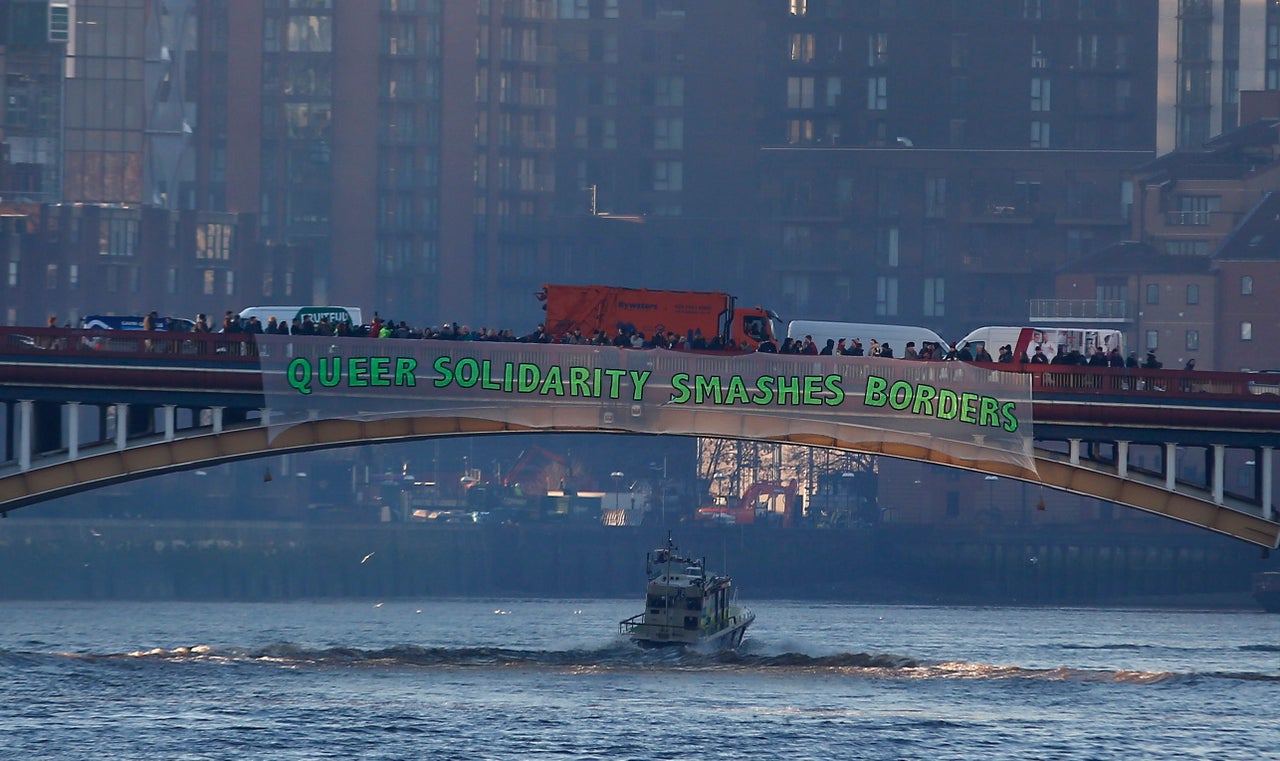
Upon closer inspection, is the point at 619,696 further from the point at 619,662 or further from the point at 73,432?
the point at 73,432

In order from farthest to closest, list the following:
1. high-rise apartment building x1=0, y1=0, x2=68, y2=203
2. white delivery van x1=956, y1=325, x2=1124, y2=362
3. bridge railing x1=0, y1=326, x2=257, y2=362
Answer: high-rise apartment building x1=0, y1=0, x2=68, y2=203 → white delivery van x1=956, y1=325, x2=1124, y2=362 → bridge railing x1=0, y1=326, x2=257, y2=362

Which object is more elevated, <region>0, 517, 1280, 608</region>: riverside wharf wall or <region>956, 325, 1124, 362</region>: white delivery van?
<region>956, 325, 1124, 362</region>: white delivery van

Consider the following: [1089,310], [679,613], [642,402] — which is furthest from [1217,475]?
[1089,310]

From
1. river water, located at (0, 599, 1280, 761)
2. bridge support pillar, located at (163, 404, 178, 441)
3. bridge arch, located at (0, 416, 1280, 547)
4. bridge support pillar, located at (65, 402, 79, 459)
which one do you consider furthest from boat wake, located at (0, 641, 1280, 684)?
bridge support pillar, located at (65, 402, 79, 459)

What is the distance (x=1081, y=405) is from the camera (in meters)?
79.9

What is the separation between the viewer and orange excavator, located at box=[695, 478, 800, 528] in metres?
190

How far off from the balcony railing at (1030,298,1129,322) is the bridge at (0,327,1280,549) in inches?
4430

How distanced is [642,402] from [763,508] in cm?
11533

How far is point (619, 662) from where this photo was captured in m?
104

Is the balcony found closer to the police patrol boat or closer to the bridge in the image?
the police patrol boat

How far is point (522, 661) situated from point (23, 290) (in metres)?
103

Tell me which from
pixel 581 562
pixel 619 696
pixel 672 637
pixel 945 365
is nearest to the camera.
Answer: pixel 945 365

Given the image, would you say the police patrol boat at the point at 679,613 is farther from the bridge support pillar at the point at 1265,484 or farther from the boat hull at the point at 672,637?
the bridge support pillar at the point at 1265,484

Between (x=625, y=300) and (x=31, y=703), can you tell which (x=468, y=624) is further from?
(x=31, y=703)
